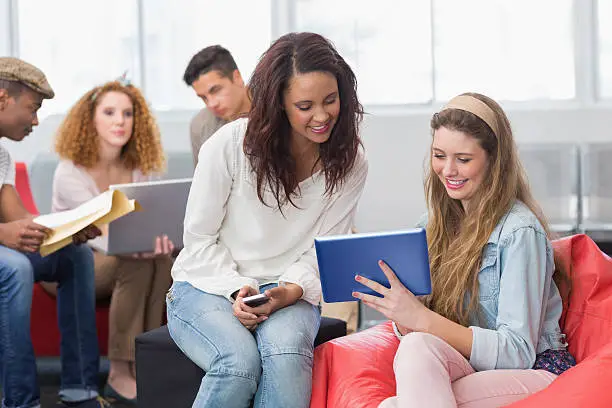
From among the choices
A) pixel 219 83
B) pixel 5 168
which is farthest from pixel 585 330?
pixel 5 168

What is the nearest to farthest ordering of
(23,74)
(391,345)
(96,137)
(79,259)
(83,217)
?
1. (391,345)
2. (83,217)
3. (23,74)
4. (79,259)
5. (96,137)

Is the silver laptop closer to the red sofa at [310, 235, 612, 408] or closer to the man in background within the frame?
the man in background

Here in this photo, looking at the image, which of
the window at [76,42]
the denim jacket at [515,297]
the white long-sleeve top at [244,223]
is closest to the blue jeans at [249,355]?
the white long-sleeve top at [244,223]

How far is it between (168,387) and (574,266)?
98 centimetres

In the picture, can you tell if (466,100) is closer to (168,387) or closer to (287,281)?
(287,281)

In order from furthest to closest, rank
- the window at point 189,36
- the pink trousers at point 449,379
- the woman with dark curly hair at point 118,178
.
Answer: the window at point 189,36
the woman with dark curly hair at point 118,178
the pink trousers at point 449,379

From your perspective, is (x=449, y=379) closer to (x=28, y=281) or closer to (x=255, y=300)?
(x=255, y=300)

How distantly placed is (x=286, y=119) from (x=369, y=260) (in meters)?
0.50

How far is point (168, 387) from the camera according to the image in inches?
88.2

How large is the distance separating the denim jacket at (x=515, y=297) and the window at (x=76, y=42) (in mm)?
3659

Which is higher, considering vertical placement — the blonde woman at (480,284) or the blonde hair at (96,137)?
the blonde hair at (96,137)

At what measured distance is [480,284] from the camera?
2082 millimetres

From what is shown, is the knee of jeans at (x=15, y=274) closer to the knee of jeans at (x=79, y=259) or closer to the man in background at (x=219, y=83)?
the knee of jeans at (x=79, y=259)

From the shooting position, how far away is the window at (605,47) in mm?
4820
